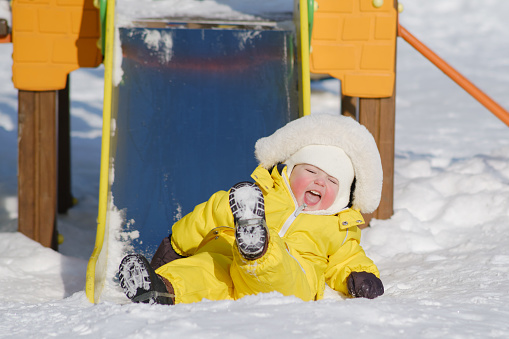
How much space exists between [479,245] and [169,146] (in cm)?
160

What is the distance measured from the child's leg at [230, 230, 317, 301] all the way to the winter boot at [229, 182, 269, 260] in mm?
49

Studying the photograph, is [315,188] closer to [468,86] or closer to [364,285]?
[364,285]

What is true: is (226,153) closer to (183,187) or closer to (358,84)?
(183,187)

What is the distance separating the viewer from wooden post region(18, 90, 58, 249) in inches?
151

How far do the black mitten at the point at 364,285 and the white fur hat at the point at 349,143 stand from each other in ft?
1.07

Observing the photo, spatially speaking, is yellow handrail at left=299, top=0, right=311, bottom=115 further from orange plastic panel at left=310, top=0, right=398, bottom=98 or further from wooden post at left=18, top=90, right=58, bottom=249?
wooden post at left=18, top=90, right=58, bottom=249

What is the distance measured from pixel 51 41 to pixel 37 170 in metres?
0.72

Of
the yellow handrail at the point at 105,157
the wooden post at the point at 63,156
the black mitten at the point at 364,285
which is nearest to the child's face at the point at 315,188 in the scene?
the black mitten at the point at 364,285

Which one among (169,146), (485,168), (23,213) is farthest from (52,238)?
(485,168)

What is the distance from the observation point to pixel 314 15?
3805 mm

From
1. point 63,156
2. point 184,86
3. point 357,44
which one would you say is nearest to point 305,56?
point 357,44

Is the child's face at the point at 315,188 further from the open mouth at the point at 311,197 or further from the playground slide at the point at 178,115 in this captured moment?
the playground slide at the point at 178,115

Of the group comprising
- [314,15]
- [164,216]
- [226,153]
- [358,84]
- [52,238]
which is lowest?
[52,238]

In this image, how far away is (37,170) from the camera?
12.7ft
